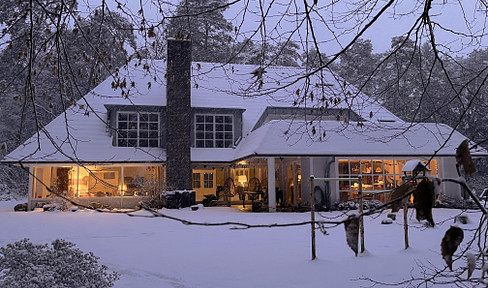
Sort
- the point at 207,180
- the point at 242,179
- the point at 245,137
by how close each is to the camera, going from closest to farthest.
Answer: the point at 245,137 < the point at 242,179 < the point at 207,180

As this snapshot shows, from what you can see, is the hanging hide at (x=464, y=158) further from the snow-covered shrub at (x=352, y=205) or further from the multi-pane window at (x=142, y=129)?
the multi-pane window at (x=142, y=129)

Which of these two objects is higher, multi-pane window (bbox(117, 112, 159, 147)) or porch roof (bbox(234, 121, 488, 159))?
multi-pane window (bbox(117, 112, 159, 147))

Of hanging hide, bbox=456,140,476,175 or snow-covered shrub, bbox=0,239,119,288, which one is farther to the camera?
snow-covered shrub, bbox=0,239,119,288

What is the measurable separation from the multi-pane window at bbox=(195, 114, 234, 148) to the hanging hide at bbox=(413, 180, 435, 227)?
64.8 ft

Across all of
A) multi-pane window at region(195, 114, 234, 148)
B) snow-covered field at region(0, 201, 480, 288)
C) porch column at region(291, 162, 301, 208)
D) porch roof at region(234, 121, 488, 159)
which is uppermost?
multi-pane window at region(195, 114, 234, 148)

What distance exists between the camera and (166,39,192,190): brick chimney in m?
19.4

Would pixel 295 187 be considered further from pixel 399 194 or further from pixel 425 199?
pixel 425 199

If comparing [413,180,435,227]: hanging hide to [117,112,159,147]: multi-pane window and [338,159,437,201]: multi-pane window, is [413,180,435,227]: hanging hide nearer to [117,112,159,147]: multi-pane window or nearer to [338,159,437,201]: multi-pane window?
[338,159,437,201]: multi-pane window

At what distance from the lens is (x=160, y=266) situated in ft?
23.5

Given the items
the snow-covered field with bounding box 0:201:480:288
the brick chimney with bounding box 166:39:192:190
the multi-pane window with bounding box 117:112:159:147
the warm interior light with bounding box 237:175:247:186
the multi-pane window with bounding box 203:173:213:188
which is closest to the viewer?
the snow-covered field with bounding box 0:201:480:288

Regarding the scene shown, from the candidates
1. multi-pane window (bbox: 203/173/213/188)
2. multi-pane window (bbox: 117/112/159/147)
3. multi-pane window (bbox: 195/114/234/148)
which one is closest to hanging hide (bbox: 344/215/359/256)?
multi-pane window (bbox: 117/112/159/147)

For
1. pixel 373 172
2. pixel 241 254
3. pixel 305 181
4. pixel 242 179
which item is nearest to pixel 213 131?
pixel 242 179

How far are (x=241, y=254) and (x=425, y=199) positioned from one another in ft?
23.5

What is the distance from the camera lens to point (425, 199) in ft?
4.08
